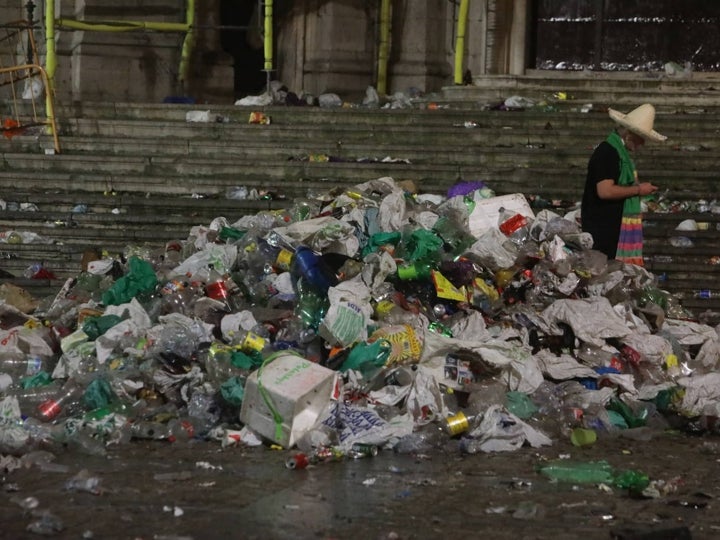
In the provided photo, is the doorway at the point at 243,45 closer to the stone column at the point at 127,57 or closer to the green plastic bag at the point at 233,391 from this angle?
the stone column at the point at 127,57

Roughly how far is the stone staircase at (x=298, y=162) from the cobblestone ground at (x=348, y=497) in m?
4.60

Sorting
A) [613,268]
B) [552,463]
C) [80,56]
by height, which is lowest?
[552,463]

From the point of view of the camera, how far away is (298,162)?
532 inches

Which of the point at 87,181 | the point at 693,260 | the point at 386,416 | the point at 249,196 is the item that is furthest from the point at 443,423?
the point at 87,181

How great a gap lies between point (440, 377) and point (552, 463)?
114cm

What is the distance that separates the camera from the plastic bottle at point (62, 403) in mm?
7605

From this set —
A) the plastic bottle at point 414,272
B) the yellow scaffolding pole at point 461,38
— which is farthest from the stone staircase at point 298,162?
the plastic bottle at point 414,272

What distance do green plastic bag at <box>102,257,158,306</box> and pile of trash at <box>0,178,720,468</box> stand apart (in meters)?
0.01

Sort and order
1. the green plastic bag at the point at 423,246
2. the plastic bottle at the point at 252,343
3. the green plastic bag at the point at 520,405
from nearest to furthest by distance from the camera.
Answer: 1. the green plastic bag at the point at 520,405
2. the plastic bottle at the point at 252,343
3. the green plastic bag at the point at 423,246

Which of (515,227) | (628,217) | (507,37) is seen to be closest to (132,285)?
(515,227)

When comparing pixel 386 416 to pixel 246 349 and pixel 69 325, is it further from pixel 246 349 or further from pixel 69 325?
pixel 69 325

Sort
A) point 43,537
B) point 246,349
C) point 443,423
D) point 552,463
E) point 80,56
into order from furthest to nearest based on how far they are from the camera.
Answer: point 80,56, point 246,349, point 443,423, point 552,463, point 43,537

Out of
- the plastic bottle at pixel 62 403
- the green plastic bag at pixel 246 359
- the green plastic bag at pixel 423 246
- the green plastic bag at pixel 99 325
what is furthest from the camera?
the green plastic bag at pixel 423 246

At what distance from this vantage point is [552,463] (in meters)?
6.91
